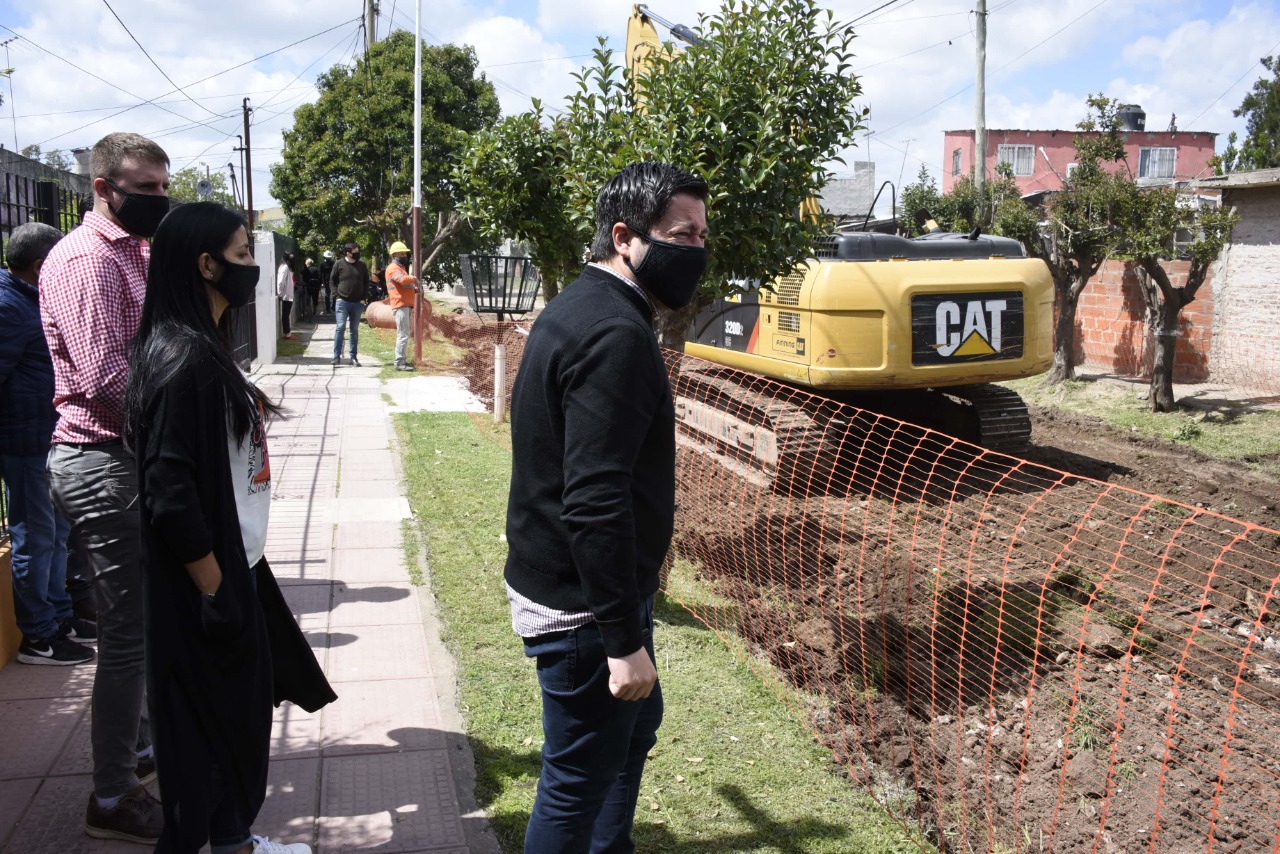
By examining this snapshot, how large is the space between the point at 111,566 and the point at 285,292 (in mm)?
17086

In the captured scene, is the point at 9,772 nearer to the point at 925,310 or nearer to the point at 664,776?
the point at 664,776

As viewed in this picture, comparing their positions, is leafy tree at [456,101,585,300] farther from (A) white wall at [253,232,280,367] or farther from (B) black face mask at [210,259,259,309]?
(A) white wall at [253,232,280,367]

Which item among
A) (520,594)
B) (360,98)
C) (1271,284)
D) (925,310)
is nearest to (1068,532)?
(925,310)

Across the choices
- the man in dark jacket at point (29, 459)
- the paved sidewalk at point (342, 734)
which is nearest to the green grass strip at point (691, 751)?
the paved sidewalk at point (342, 734)

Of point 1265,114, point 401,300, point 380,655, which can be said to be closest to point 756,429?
point 380,655

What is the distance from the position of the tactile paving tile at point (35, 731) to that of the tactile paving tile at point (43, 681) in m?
0.06

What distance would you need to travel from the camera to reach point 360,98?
26.4 m

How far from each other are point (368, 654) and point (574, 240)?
117 inches

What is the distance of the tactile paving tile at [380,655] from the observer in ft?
14.9

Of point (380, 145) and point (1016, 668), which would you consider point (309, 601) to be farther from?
point (380, 145)

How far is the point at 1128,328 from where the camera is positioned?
15922 mm

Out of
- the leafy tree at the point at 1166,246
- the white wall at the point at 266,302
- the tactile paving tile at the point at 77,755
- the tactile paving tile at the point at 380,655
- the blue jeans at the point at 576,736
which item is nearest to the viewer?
the blue jeans at the point at 576,736

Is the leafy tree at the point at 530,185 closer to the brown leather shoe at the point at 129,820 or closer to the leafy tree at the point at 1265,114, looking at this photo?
the brown leather shoe at the point at 129,820

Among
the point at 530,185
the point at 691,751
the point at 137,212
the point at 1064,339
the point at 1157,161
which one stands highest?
the point at 1157,161
